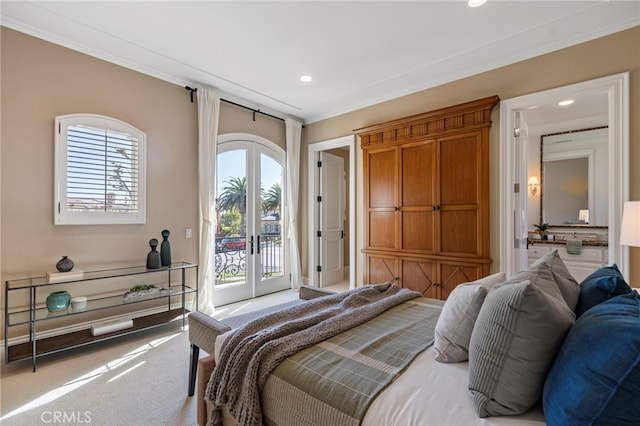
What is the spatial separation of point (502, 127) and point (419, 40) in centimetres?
130

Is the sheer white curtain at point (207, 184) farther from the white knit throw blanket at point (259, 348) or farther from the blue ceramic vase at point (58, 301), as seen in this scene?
the white knit throw blanket at point (259, 348)

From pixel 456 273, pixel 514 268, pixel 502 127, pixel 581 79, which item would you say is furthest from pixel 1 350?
pixel 581 79

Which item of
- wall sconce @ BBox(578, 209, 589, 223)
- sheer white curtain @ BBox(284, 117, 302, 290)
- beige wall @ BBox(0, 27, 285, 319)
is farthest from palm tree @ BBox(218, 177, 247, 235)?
wall sconce @ BBox(578, 209, 589, 223)

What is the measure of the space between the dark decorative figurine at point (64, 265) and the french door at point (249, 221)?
162 centimetres

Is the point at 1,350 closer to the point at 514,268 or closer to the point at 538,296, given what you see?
the point at 538,296

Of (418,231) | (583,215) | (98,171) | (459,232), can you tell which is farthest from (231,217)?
(583,215)

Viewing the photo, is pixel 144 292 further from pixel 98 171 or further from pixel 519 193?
pixel 519 193

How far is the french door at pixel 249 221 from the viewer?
4.15 metres

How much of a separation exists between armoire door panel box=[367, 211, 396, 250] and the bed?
244 centimetres

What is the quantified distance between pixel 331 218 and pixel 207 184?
2.37 m

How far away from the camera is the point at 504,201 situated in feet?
10.3

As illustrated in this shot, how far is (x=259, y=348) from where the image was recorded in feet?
4.51

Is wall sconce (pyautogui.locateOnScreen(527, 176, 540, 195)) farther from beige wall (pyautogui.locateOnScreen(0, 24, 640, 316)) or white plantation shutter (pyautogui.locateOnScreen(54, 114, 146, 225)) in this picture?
white plantation shutter (pyautogui.locateOnScreen(54, 114, 146, 225))

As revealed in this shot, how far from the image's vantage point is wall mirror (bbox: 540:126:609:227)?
4.42m
